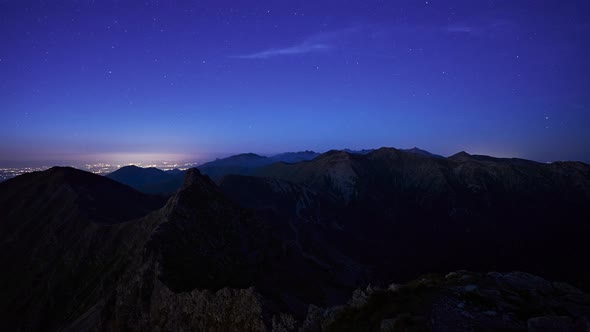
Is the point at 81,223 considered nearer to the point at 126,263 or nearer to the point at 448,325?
the point at 126,263

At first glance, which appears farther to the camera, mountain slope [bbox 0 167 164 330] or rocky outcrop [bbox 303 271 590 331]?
mountain slope [bbox 0 167 164 330]

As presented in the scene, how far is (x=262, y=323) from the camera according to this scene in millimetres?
33875

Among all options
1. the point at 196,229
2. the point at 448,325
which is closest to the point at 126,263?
the point at 196,229

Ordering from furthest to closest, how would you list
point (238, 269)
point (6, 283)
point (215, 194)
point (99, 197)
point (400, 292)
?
point (99, 197), point (215, 194), point (6, 283), point (238, 269), point (400, 292)

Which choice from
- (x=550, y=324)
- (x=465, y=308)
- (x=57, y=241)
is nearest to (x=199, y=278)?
(x=465, y=308)

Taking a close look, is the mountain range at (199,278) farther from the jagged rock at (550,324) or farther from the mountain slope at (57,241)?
the mountain slope at (57,241)

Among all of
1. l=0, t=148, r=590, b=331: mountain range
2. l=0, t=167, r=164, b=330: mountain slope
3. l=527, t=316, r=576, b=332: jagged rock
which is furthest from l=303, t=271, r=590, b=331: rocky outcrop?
l=0, t=167, r=164, b=330: mountain slope

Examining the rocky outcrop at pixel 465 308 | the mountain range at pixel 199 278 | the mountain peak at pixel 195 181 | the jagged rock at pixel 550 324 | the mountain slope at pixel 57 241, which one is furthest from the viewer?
the mountain peak at pixel 195 181

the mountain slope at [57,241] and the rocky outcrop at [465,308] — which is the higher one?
the rocky outcrop at [465,308]

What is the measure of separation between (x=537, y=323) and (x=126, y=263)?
282 ft

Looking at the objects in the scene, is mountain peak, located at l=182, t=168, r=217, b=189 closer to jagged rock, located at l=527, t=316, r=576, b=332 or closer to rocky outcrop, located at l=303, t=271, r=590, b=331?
rocky outcrop, located at l=303, t=271, r=590, b=331

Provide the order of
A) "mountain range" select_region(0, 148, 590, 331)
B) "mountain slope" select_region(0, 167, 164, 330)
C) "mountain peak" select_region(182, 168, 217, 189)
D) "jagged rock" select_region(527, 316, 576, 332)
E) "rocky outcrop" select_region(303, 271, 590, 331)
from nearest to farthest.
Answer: "jagged rock" select_region(527, 316, 576, 332), "rocky outcrop" select_region(303, 271, 590, 331), "mountain range" select_region(0, 148, 590, 331), "mountain slope" select_region(0, 167, 164, 330), "mountain peak" select_region(182, 168, 217, 189)

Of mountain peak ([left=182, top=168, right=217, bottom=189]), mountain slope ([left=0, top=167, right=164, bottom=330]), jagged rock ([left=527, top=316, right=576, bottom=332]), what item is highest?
mountain peak ([left=182, top=168, right=217, bottom=189])

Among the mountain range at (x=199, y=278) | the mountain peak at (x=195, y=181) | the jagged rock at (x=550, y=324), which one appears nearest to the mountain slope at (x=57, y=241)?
the mountain range at (x=199, y=278)
